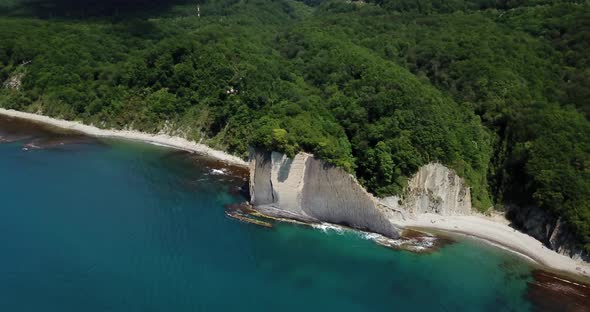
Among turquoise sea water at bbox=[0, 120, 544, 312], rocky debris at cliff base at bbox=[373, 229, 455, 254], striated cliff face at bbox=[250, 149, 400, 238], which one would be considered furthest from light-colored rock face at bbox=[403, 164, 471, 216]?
turquoise sea water at bbox=[0, 120, 544, 312]

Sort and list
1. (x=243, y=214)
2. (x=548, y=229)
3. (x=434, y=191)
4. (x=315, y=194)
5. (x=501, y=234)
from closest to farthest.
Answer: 1. (x=548, y=229)
2. (x=501, y=234)
3. (x=315, y=194)
4. (x=243, y=214)
5. (x=434, y=191)

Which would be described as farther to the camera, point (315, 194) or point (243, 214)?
point (243, 214)

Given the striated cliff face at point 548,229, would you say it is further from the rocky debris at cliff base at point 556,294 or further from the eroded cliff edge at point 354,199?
the rocky debris at cliff base at point 556,294

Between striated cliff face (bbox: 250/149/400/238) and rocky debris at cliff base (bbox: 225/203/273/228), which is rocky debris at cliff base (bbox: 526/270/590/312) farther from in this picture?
rocky debris at cliff base (bbox: 225/203/273/228)

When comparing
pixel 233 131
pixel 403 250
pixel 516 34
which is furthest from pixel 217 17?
pixel 403 250

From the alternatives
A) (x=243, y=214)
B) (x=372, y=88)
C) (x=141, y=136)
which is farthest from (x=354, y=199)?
(x=141, y=136)

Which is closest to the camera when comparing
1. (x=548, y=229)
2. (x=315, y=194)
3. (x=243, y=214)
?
(x=548, y=229)

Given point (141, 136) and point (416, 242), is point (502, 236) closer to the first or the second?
point (416, 242)

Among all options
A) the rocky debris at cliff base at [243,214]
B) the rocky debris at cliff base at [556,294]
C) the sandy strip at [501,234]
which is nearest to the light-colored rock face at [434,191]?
the sandy strip at [501,234]
